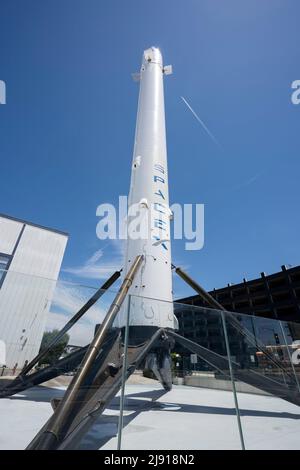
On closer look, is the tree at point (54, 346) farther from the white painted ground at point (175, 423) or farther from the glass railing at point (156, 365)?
the white painted ground at point (175, 423)

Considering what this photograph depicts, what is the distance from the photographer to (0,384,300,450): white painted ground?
344cm

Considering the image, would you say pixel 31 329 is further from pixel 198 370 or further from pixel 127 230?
pixel 198 370

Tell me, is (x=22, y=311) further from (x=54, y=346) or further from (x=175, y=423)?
(x=175, y=423)

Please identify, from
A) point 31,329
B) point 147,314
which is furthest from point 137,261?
point 31,329

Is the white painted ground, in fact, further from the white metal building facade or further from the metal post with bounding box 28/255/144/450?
the white metal building facade

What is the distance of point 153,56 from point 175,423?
16.3m

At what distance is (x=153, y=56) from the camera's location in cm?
1366

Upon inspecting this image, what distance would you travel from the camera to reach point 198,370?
24.3ft

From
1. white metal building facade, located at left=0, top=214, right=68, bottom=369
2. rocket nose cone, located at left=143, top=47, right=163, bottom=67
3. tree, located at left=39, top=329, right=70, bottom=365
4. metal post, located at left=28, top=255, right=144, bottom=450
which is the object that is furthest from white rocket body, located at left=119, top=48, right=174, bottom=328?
rocket nose cone, located at left=143, top=47, right=163, bottom=67

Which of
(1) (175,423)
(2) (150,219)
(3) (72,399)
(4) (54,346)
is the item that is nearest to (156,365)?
(1) (175,423)

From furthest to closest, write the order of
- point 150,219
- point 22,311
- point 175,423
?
1. point 150,219
2. point 22,311
3. point 175,423

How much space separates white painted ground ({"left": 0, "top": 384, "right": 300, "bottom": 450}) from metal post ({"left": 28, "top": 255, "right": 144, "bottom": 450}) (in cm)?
53
